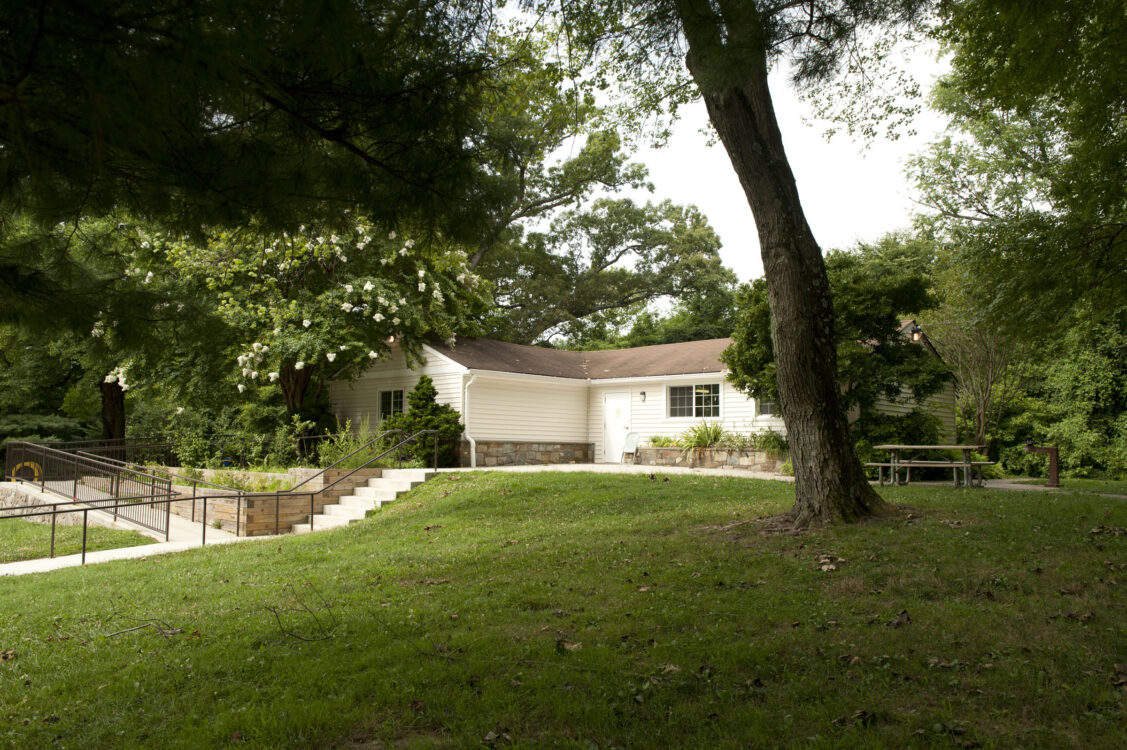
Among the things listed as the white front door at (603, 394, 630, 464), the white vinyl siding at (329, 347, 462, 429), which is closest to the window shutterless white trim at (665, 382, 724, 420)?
the white front door at (603, 394, 630, 464)

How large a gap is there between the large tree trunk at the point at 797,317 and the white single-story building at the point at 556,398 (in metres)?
9.34

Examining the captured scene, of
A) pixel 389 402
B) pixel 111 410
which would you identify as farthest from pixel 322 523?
pixel 111 410

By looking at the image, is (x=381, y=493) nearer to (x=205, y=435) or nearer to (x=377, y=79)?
(x=205, y=435)

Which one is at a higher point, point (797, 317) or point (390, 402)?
point (797, 317)

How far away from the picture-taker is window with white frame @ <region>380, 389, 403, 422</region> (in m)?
20.0

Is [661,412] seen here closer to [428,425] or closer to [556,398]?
[556,398]

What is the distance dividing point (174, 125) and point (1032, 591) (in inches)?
250

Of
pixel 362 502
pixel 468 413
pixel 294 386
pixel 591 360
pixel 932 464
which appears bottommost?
pixel 362 502

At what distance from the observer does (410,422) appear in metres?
17.7

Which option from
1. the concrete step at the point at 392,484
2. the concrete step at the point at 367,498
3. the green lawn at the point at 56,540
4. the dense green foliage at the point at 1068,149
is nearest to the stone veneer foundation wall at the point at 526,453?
the concrete step at the point at 367,498

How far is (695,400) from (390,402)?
8.64 m

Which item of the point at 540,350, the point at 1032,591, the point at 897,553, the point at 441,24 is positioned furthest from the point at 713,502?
the point at 540,350

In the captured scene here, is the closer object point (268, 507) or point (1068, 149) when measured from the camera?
point (1068, 149)

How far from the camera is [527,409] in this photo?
20094 millimetres
